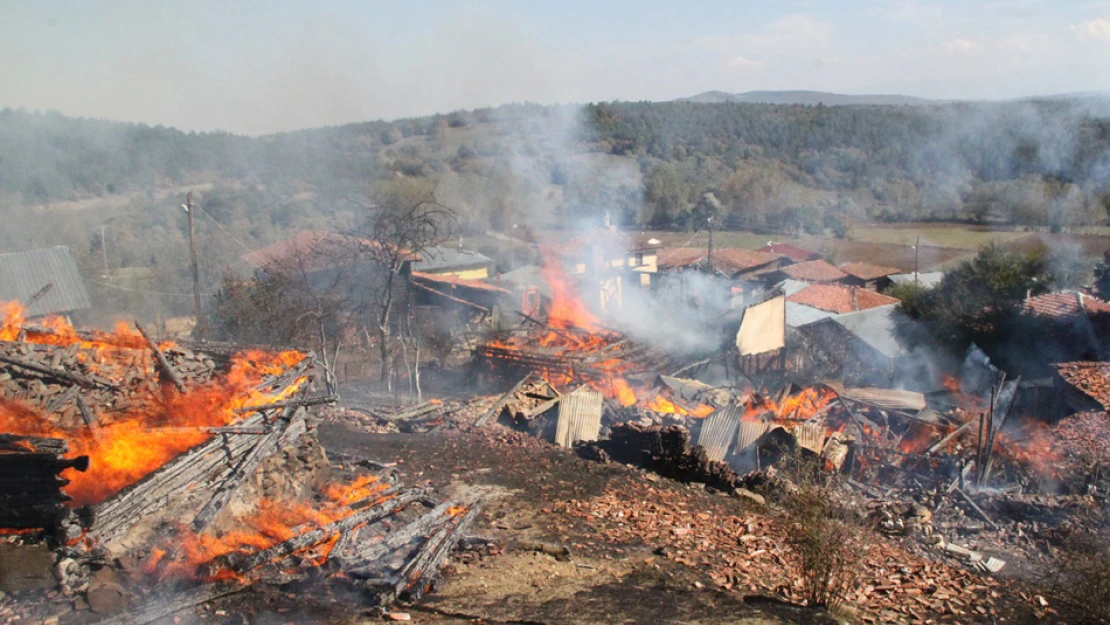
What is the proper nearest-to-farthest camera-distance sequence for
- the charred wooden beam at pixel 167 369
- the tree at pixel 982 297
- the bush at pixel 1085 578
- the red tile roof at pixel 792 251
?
1. the bush at pixel 1085 578
2. the charred wooden beam at pixel 167 369
3. the tree at pixel 982 297
4. the red tile roof at pixel 792 251

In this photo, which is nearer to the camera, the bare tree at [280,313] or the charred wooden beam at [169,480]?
the charred wooden beam at [169,480]

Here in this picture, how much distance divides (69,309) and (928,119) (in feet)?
158

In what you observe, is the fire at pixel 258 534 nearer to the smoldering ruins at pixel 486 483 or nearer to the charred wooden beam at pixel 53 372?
the smoldering ruins at pixel 486 483

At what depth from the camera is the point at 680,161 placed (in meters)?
52.3

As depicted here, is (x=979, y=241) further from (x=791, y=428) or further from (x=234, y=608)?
(x=234, y=608)

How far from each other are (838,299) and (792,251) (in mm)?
12985

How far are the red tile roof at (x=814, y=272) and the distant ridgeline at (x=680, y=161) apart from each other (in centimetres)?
886

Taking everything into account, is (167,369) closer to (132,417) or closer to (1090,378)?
(132,417)

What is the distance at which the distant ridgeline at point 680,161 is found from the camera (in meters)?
33.4

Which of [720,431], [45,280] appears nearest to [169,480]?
[720,431]

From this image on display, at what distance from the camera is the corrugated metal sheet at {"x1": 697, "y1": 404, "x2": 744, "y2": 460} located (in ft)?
41.9

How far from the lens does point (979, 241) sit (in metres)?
37.1

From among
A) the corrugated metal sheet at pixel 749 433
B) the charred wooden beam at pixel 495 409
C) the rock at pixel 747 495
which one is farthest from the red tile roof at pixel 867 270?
the rock at pixel 747 495

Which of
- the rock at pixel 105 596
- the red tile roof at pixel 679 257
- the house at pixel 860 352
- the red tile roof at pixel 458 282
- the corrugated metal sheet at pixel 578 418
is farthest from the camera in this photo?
the red tile roof at pixel 679 257
